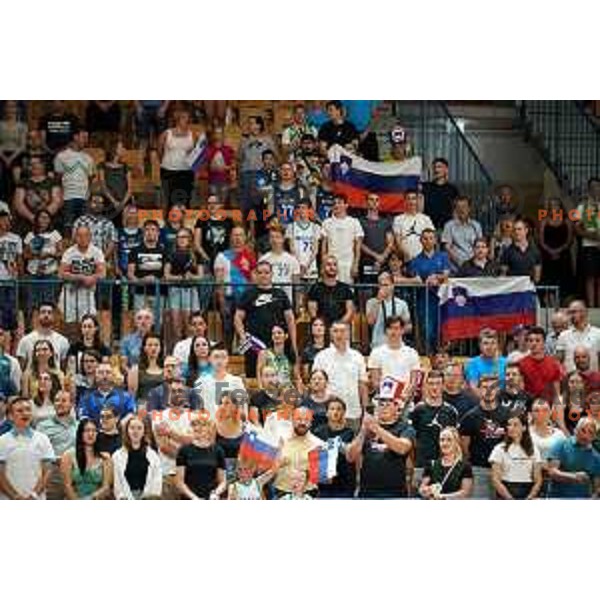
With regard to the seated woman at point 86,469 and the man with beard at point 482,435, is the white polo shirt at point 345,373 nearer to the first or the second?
the man with beard at point 482,435

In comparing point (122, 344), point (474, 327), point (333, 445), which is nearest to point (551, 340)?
point (474, 327)

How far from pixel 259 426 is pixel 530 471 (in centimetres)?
237

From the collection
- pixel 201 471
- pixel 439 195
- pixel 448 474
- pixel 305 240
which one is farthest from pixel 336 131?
pixel 201 471

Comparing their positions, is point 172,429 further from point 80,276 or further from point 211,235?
point 211,235

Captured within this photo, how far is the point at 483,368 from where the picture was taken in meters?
17.0

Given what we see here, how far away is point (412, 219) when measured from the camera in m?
18.0

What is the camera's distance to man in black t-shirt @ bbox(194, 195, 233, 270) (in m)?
17.7

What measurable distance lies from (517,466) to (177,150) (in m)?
4.70

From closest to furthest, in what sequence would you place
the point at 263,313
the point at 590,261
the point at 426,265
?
the point at 263,313 → the point at 426,265 → the point at 590,261

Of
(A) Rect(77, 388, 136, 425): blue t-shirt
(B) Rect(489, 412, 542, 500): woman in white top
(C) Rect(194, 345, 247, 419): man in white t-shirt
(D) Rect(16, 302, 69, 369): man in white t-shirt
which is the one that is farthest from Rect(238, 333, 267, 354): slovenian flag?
(B) Rect(489, 412, 542, 500): woman in white top

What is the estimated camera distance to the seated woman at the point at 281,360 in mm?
16969

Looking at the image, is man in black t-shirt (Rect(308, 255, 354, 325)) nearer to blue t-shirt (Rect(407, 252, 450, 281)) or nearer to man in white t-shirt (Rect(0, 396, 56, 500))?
blue t-shirt (Rect(407, 252, 450, 281))

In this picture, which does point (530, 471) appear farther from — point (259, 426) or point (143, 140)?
point (143, 140)

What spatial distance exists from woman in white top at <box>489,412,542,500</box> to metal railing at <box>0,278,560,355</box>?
1515 mm
